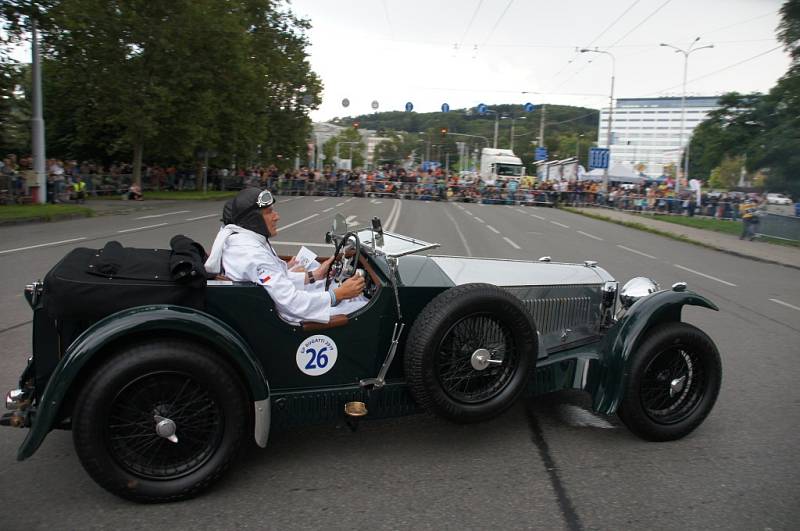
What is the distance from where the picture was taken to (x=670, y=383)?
3.81 m

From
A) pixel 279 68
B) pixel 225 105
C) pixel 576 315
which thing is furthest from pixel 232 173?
pixel 576 315

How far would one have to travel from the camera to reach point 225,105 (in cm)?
3164

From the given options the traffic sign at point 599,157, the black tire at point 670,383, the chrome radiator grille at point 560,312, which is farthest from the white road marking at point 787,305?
the traffic sign at point 599,157

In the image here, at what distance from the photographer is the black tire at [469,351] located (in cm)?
326

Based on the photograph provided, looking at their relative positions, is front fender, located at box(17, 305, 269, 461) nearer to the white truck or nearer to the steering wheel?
the steering wheel

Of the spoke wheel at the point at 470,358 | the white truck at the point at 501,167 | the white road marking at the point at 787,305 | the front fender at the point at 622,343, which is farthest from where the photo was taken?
the white truck at the point at 501,167

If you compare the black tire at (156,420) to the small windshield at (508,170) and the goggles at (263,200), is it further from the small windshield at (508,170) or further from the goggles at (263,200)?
the small windshield at (508,170)

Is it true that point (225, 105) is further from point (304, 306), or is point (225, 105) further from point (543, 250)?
point (304, 306)

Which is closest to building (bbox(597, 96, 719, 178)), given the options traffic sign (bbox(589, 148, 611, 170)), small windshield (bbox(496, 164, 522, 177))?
small windshield (bbox(496, 164, 522, 177))

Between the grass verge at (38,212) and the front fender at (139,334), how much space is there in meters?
16.0

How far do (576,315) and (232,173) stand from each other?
44.1 meters

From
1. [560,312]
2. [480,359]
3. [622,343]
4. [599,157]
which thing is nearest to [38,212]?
[560,312]

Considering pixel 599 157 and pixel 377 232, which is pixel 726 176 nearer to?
pixel 599 157

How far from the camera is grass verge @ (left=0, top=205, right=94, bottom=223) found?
16.8 meters
